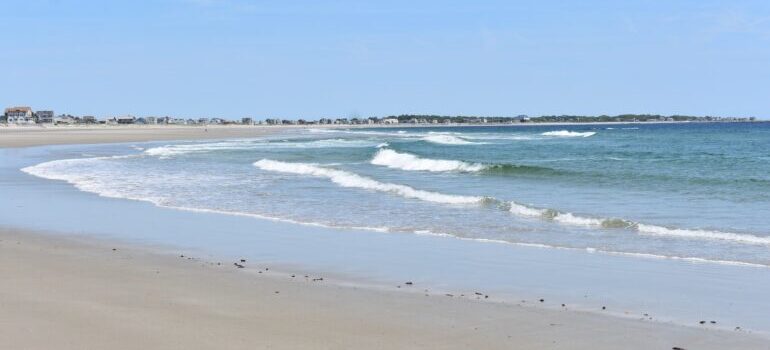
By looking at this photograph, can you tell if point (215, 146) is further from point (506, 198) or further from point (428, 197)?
point (506, 198)

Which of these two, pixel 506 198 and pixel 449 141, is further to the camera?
pixel 449 141

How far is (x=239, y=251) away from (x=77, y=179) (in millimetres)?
15337

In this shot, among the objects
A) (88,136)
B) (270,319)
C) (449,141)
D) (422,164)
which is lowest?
(88,136)

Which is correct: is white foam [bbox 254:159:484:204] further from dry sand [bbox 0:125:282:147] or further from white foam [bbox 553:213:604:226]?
dry sand [bbox 0:125:282:147]

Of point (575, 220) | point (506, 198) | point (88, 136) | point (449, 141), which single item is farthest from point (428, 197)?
point (88, 136)

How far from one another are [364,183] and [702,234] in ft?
38.5

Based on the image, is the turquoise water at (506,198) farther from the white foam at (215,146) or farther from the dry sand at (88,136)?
the dry sand at (88,136)

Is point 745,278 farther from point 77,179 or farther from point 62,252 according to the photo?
point 77,179

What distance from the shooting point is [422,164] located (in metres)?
33.0

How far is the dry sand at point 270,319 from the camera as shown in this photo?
6.33 metres

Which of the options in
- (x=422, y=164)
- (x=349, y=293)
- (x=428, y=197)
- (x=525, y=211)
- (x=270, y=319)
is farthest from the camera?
(x=422, y=164)

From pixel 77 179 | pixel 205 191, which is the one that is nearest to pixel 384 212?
pixel 205 191

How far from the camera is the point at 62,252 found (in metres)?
11.0

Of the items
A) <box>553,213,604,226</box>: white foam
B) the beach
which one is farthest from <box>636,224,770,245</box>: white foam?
the beach
